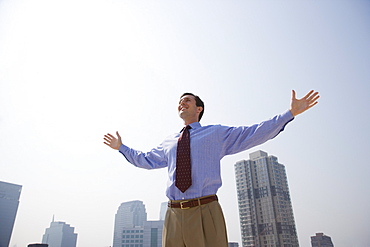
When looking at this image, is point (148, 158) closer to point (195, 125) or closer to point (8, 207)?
point (195, 125)

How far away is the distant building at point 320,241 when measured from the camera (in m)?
30.1

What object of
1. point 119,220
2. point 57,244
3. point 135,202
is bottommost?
point 57,244

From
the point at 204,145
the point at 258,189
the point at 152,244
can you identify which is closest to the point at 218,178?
the point at 204,145

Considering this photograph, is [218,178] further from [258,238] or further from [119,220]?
[119,220]

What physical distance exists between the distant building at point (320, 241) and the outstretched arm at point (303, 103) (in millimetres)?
35653

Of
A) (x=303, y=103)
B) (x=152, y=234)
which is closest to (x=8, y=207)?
(x=152, y=234)

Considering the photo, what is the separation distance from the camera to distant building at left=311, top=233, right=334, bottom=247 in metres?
30.1

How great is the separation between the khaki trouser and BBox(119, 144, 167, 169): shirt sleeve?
0.54 meters

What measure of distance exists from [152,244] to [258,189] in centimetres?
2811

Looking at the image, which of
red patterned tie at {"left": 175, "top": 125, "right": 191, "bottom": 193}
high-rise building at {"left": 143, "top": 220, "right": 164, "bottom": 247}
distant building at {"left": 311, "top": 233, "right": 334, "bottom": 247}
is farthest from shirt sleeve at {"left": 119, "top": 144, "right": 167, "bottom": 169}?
high-rise building at {"left": 143, "top": 220, "right": 164, "bottom": 247}

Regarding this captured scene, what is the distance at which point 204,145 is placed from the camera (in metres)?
1.62

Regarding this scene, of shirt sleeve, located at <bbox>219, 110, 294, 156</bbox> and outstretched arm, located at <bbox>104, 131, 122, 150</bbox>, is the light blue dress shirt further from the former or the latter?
outstretched arm, located at <bbox>104, 131, 122, 150</bbox>

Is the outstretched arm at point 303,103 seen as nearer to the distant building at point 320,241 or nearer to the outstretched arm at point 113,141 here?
the outstretched arm at point 113,141

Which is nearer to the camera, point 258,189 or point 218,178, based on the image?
point 218,178
